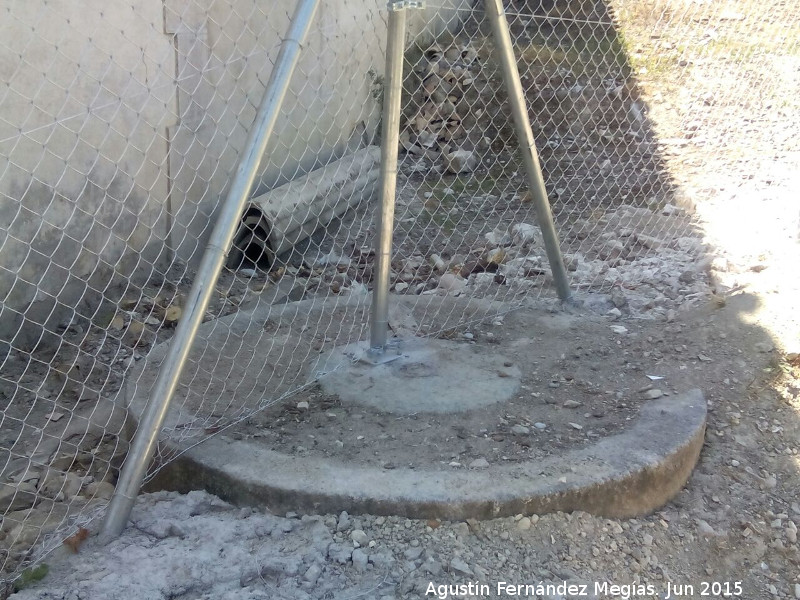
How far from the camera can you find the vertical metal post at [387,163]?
2.44 m

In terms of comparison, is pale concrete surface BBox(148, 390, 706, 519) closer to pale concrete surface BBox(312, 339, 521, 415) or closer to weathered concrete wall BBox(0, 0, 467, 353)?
pale concrete surface BBox(312, 339, 521, 415)

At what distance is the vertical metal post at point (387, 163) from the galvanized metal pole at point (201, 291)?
0.41 metres

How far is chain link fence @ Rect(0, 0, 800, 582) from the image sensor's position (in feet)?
9.28

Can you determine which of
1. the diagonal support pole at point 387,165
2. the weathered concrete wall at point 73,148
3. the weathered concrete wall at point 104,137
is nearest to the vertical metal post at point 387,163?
the diagonal support pole at point 387,165

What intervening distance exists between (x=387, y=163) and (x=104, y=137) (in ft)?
→ 4.72

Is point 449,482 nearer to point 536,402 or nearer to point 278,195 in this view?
point 536,402

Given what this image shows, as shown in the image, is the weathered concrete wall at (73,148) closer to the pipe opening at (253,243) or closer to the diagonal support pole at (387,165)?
the pipe opening at (253,243)

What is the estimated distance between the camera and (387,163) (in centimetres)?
255

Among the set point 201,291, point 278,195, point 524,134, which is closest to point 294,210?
point 278,195

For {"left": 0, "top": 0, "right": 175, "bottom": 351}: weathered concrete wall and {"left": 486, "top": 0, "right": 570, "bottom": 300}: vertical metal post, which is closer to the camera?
{"left": 486, "top": 0, "right": 570, "bottom": 300}: vertical metal post

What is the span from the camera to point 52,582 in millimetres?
1855

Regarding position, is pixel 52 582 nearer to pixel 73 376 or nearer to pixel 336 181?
pixel 73 376

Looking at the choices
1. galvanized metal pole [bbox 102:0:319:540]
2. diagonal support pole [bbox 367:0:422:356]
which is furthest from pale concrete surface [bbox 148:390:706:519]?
diagonal support pole [bbox 367:0:422:356]

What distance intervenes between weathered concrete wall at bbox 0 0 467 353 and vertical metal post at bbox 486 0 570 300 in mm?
588
